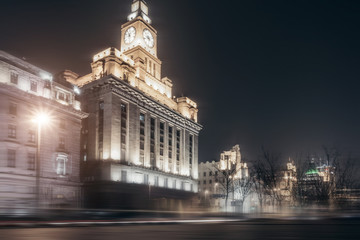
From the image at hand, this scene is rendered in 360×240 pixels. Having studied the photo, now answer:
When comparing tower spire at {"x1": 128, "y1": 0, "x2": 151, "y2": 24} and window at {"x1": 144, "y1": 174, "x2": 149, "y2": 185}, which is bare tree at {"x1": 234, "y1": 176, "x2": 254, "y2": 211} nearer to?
window at {"x1": 144, "y1": 174, "x2": 149, "y2": 185}

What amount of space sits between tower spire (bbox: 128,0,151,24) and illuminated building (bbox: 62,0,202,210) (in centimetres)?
278

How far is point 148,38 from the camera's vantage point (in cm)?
9131

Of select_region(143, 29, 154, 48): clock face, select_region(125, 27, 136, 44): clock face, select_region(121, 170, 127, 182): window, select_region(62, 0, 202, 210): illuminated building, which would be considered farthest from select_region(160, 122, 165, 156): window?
select_region(125, 27, 136, 44): clock face

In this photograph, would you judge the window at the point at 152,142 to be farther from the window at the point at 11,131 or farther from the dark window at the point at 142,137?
the window at the point at 11,131

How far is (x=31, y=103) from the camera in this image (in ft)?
147

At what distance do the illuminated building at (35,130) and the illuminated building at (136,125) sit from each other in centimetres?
821

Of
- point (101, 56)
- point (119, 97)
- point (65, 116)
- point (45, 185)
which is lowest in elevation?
point (45, 185)

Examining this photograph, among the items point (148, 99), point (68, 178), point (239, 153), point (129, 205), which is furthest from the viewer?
point (239, 153)

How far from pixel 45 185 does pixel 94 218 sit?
1336 inches

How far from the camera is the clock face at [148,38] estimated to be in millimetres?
90062

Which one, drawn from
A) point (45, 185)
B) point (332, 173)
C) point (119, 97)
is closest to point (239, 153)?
point (119, 97)

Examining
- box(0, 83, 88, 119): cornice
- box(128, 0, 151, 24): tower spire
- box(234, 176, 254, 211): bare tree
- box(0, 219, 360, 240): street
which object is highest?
box(128, 0, 151, 24): tower spire

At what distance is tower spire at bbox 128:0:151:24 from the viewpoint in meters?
95.6

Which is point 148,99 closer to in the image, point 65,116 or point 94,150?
point 94,150
